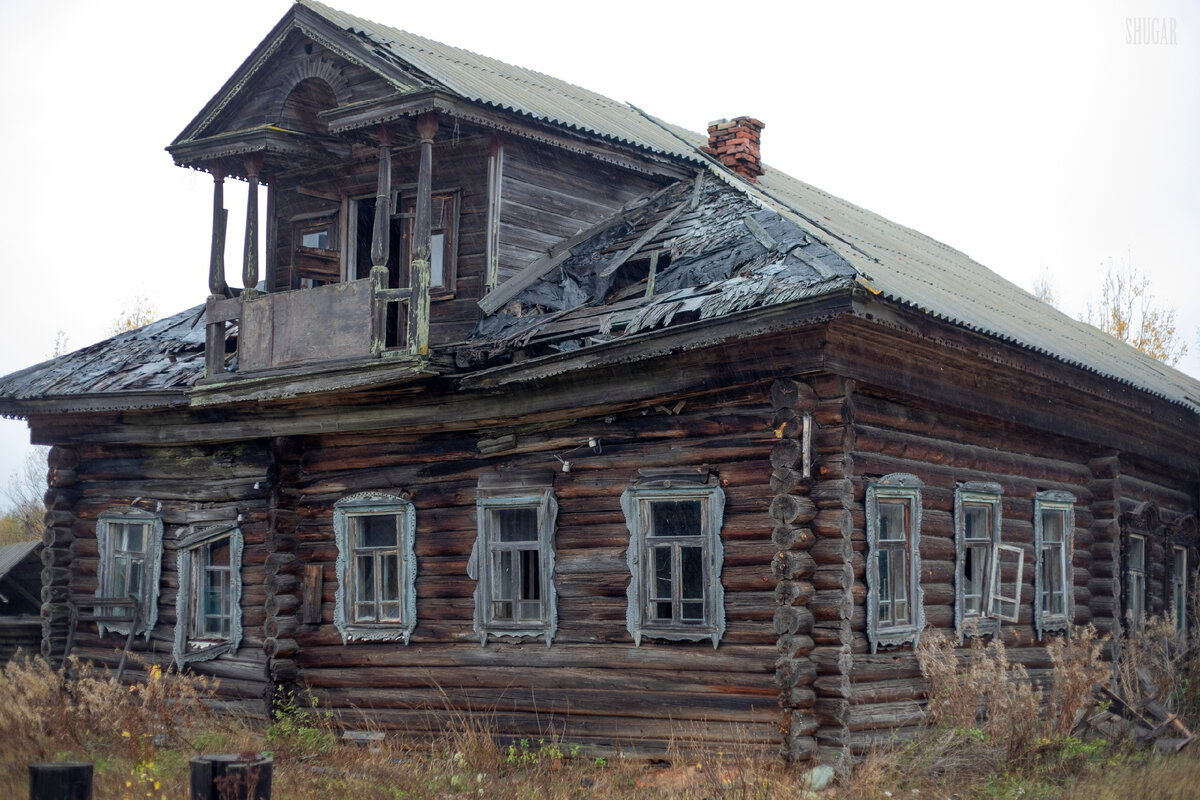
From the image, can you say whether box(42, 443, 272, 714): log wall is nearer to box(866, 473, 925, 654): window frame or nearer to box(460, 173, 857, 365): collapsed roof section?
box(460, 173, 857, 365): collapsed roof section

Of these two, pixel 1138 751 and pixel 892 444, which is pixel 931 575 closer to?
pixel 892 444

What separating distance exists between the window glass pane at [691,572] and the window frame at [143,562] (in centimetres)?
723

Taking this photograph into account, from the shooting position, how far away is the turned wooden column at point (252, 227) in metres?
13.9

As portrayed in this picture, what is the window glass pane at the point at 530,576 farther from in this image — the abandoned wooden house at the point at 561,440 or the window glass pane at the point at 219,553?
the window glass pane at the point at 219,553

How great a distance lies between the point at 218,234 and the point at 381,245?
2.83 metres

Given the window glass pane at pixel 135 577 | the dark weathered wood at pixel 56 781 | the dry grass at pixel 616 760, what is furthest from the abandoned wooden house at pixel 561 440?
the dark weathered wood at pixel 56 781

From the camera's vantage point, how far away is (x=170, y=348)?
53.0 ft

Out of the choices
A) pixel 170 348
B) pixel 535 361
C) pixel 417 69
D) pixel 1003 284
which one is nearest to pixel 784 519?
pixel 535 361

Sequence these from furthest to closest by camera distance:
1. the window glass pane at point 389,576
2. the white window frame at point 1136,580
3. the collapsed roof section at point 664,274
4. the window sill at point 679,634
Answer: the white window frame at point 1136,580, the window glass pane at point 389,576, the window sill at point 679,634, the collapsed roof section at point 664,274

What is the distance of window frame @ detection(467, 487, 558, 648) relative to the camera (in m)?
12.1

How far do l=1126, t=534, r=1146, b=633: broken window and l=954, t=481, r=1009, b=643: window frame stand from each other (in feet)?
12.2

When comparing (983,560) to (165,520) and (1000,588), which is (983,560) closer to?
(1000,588)

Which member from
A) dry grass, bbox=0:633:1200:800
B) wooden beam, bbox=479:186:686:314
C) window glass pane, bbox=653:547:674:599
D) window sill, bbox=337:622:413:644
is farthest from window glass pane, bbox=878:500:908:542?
window sill, bbox=337:622:413:644

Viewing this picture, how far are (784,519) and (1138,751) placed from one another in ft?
14.3
